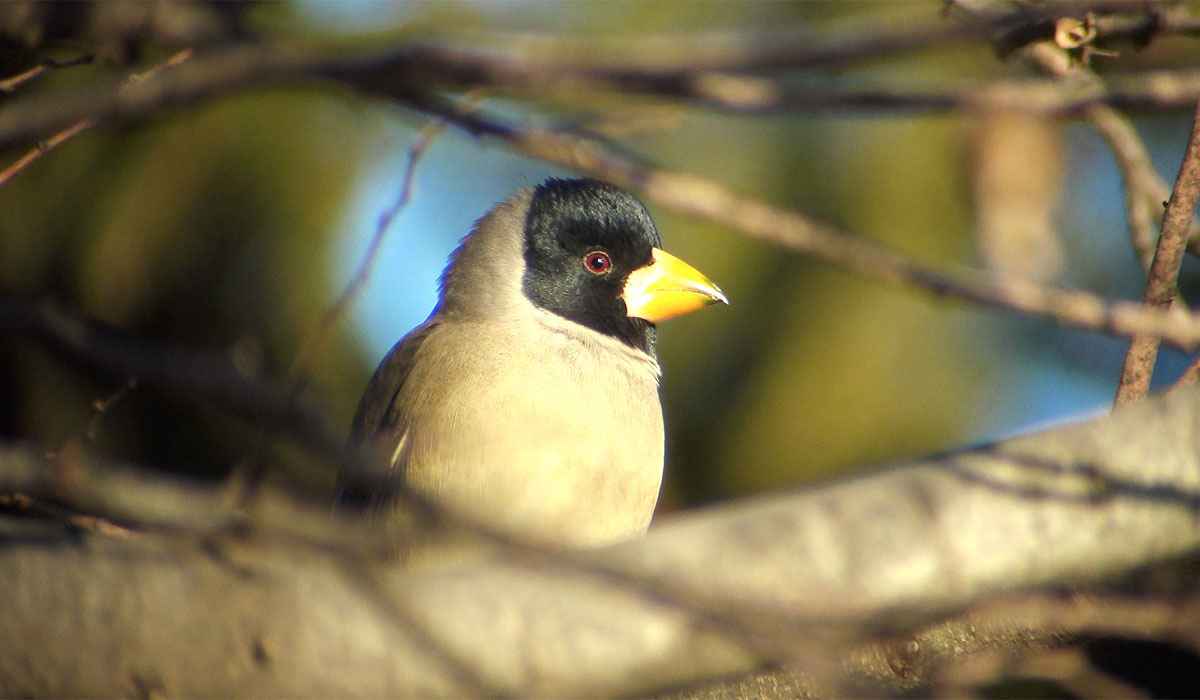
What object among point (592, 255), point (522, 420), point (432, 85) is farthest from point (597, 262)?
point (432, 85)

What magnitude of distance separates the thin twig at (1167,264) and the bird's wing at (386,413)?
252cm

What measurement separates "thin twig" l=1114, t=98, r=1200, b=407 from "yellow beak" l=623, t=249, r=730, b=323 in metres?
2.03

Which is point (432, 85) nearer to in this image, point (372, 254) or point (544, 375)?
point (372, 254)

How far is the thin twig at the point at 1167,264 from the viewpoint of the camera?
9.20ft

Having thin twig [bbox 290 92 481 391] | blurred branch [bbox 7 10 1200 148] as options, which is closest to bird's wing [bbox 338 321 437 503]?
thin twig [bbox 290 92 481 391]

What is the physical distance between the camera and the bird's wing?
4.39 m

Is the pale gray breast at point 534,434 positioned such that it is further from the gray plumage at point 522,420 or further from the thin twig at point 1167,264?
the thin twig at point 1167,264

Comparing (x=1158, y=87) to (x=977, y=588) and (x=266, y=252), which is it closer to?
(x=977, y=588)

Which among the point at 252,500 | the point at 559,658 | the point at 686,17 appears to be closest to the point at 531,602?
the point at 559,658

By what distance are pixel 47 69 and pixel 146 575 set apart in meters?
1.55

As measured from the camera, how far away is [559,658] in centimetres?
218

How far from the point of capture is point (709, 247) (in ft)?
25.0

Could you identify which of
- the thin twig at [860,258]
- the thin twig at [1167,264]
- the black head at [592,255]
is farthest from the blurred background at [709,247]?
the thin twig at [860,258]

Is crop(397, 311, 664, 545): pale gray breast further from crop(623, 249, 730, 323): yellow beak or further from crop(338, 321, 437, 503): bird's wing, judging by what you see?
crop(623, 249, 730, 323): yellow beak
